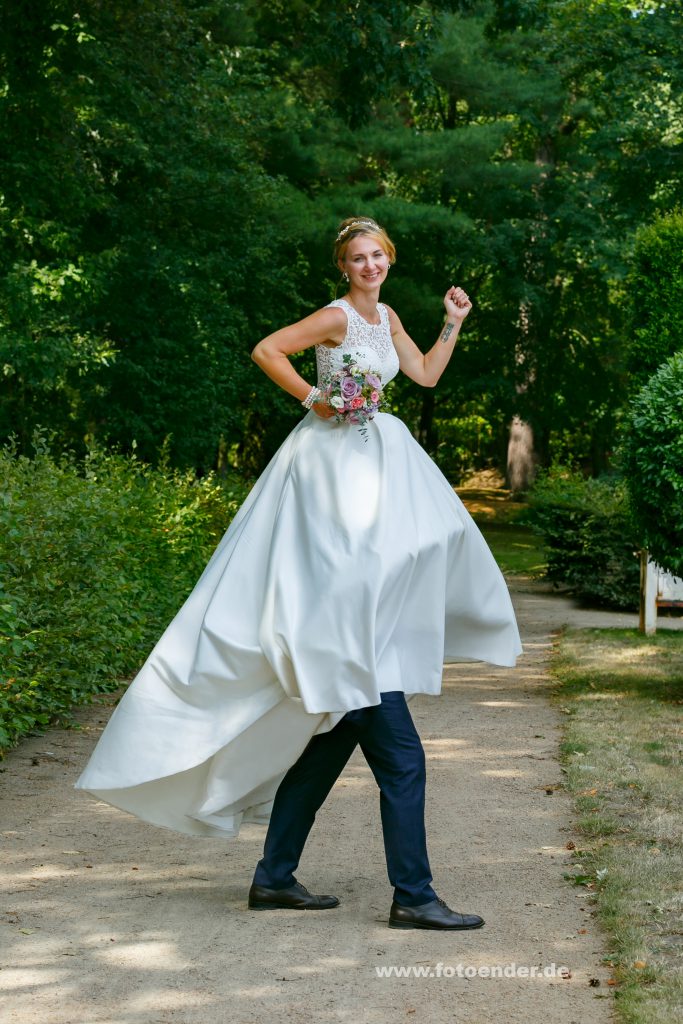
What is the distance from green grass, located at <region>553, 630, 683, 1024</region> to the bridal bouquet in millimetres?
1862

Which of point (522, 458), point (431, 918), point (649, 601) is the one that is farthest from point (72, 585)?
point (522, 458)

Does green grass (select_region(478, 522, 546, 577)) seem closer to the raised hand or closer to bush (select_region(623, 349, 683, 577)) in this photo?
bush (select_region(623, 349, 683, 577))

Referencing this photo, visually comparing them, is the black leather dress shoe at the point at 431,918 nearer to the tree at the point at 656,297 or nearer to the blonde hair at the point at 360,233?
the blonde hair at the point at 360,233

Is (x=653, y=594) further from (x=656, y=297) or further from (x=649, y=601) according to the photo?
(x=656, y=297)

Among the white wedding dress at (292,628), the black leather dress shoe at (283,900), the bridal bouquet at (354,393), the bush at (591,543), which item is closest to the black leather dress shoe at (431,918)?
the black leather dress shoe at (283,900)

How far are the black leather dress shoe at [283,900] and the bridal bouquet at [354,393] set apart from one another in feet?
5.22

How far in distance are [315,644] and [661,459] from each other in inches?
181

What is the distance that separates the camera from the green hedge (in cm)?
702

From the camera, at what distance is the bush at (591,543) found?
50.0ft

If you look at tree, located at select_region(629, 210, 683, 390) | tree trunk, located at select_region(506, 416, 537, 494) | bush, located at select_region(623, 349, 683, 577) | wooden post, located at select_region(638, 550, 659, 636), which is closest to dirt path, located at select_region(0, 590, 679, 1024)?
bush, located at select_region(623, 349, 683, 577)

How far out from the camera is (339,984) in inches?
149

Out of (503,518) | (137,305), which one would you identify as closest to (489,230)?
(503,518)

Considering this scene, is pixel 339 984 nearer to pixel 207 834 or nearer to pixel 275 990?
pixel 275 990

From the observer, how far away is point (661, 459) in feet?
26.9
